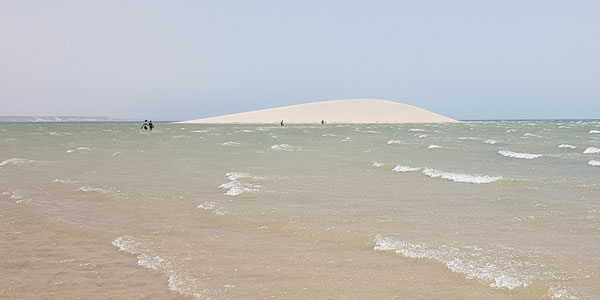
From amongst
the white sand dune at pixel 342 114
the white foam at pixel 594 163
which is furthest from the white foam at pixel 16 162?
the white sand dune at pixel 342 114

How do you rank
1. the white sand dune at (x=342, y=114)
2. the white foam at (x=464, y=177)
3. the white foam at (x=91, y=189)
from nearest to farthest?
the white foam at (x=91, y=189), the white foam at (x=464, y=177), the white sand dune at (x=342, y=114)

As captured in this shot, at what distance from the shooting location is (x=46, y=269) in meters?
7.26

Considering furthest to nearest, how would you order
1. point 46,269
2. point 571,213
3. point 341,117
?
point 341,117
point 571,213
point 46,269

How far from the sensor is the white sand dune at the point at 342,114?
449 ft

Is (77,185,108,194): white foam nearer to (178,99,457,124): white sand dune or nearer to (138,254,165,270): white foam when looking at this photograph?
(138,254,165,270): white foam

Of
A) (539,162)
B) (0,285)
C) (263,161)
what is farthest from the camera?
(263,161)

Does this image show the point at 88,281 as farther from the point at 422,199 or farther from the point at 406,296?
the point at 422,199

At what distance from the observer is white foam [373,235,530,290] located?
21.7 ft

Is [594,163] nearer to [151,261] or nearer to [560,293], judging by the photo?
[560,293]

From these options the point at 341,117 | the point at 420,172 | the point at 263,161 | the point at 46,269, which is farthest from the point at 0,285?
the point at 341,117

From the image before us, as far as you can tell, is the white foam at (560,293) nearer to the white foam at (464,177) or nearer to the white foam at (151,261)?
the white foam at (151,261)

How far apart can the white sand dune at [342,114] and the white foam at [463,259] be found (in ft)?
407

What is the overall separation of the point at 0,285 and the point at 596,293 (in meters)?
6.52

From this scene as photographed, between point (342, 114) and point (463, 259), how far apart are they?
13364 cm
